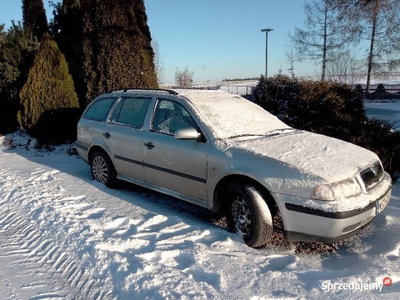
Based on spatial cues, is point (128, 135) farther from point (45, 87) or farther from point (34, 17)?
point (34, 17)

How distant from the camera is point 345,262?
3.30 meters

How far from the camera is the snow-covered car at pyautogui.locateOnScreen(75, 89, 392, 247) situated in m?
3.19

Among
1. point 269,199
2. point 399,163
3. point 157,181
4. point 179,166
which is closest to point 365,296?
point 269,199

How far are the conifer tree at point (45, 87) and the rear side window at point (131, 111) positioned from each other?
175 inches

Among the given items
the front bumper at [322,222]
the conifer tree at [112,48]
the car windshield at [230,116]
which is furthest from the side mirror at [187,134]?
the conifer tree at [112,48]

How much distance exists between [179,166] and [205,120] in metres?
0.64

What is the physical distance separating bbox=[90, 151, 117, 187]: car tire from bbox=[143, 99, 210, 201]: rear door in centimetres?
94

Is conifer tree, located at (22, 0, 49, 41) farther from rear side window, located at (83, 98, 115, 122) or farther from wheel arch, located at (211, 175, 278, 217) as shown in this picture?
wheel arch, located at (211, 175, 278, 217)

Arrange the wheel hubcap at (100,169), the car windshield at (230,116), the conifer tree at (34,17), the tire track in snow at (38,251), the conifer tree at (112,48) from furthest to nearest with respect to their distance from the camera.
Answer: the conifer tree at (34,17)
the conifer tree at (112,48)
the wheel hubcap at (100,169)
the car windshield at (230,116)
the tire track in snow at (38,251)

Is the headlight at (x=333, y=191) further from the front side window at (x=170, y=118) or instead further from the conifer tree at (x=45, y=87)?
the conifer tree at (x=45, y=87)

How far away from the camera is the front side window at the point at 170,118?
4337 mm

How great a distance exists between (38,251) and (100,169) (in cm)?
222

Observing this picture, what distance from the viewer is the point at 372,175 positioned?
3.53m

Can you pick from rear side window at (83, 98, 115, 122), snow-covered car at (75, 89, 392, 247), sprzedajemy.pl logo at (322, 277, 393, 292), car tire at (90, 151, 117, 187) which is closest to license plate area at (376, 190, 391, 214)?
snow-covered car at (75, 89, 392, 247)
